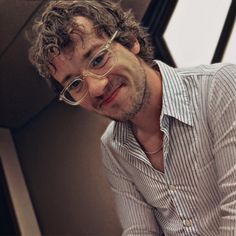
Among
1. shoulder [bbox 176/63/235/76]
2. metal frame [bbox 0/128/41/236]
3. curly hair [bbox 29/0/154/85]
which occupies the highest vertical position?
curly hair [bbox 29/0/154/85]

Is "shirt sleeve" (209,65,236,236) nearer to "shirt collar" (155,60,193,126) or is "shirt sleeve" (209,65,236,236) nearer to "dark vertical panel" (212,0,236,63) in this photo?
"shirt collar" (155,60,193,126)

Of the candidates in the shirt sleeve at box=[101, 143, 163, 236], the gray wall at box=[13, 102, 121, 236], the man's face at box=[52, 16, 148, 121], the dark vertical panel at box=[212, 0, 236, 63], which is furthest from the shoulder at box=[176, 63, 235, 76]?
the gray wall at box=[13, 102, 121, 236]

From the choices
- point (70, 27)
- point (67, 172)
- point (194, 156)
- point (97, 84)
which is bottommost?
point (67, 172)

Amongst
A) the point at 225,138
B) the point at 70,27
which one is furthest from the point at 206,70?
the point at 70,27

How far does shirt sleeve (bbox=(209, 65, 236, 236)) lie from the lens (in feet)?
3.75

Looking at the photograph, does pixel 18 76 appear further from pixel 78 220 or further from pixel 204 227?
pixel 204 227

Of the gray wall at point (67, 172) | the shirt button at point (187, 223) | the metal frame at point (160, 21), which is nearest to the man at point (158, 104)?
the shirt button at point (187, 223)

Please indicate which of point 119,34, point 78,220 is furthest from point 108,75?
point 78,220

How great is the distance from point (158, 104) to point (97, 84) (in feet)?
0.78

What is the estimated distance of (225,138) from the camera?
1175 millimetres

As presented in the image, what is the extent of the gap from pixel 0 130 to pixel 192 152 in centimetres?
211

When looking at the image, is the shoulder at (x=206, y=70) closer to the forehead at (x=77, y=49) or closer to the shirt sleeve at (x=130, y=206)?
the forehead at (x=77, y=49)

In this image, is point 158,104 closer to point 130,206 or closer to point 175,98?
point 175,98

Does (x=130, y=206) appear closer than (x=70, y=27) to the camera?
No
